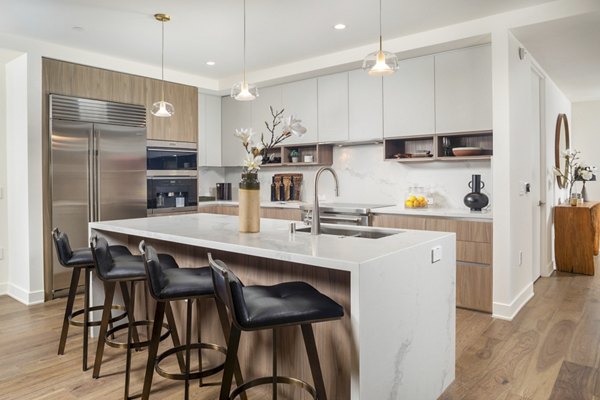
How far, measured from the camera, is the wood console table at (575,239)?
5.18 m

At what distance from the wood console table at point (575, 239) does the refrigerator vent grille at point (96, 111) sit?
209 inches

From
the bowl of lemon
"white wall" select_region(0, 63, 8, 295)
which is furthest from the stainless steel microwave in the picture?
the bowl of lemon

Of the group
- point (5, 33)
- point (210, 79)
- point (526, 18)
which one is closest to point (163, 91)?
point (210, 79)

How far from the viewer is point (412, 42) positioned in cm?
411

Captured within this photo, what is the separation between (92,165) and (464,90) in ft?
12.6

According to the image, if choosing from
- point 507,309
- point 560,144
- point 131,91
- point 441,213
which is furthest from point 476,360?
point 560,144

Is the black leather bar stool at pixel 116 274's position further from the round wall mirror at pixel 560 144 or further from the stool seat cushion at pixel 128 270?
the round wall mirror at pixel 560 144

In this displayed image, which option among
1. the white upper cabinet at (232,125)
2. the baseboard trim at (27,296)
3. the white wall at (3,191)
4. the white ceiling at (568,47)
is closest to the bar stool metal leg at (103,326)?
the baseboard trim at (27,296)

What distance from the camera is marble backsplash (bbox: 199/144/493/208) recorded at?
14.5 feet

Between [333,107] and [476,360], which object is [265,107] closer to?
[333,107]

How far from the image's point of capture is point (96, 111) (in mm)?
4562

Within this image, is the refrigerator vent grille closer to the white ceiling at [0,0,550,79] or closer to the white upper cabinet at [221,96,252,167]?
the white ceiling at [0,0,550,79]

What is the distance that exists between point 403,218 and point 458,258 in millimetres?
623

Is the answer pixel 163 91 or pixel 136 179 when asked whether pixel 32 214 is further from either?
pixel 163 91
